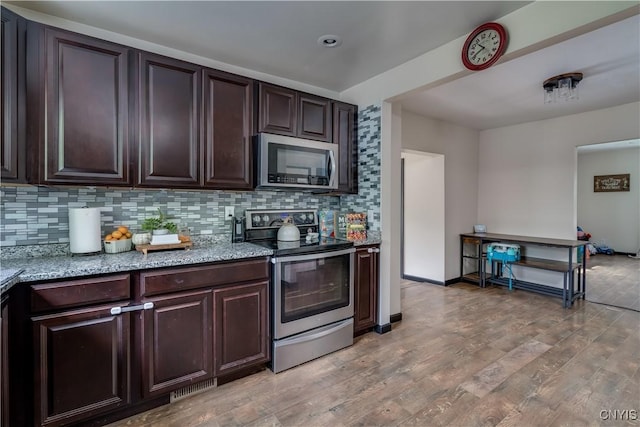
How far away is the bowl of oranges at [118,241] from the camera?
6.72 ft

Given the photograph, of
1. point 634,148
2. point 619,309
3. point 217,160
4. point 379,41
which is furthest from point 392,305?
point 634,148

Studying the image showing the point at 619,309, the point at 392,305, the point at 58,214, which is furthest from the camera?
the point at 619,309

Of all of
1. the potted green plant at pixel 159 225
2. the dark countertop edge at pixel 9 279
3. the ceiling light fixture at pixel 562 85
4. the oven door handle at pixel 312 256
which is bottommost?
the oven door handle at pixel 312 256

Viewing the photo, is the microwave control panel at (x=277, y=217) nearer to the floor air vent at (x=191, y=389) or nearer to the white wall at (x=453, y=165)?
the floor air vent at (x=191, y=389)

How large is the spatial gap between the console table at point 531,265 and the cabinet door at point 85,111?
15.0 feet

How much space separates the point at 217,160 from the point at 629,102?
15.5 feet

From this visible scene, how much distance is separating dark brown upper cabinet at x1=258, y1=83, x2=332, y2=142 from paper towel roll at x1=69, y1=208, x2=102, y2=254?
1.31 m

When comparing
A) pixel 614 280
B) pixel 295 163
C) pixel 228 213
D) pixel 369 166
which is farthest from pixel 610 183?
pixel 228 213

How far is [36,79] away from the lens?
1.73 meters

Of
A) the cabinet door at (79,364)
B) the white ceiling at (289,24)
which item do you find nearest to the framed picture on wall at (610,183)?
the white ceiling at (289,24)

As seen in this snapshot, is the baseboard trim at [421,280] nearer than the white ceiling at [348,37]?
No

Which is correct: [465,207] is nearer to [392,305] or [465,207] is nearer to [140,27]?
[392,305]

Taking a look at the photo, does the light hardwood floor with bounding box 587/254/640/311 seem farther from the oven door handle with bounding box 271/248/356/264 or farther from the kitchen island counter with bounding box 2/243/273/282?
the kitchen island counter with bounding box 2/243/273/282

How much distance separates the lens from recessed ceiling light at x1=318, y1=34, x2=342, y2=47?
2250 mm
